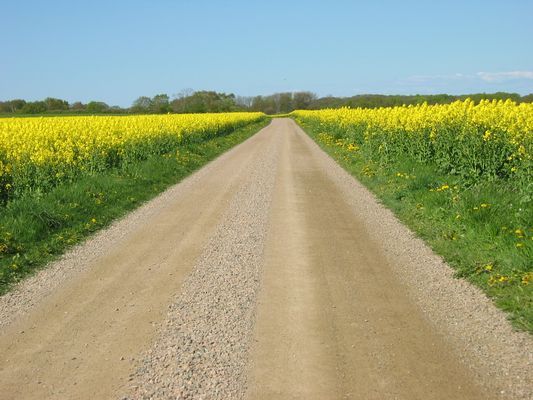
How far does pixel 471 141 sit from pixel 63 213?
9.58m

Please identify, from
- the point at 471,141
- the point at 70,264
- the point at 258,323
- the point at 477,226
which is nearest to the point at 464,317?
the point at 258,323

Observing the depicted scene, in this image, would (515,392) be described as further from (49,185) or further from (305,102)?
(305,102)

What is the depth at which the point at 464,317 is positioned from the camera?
6492 mm

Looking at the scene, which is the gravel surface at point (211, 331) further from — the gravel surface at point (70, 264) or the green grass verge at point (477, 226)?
the green grass verge at point (477, 226)

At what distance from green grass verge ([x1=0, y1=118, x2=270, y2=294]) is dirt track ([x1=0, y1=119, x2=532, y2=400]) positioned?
64 cm

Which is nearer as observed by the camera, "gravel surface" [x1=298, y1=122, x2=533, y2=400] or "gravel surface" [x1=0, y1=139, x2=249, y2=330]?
"gravel surface" [x1=298, y1=122, x2=533, y2=400]

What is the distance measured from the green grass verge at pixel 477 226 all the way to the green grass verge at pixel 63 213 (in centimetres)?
628

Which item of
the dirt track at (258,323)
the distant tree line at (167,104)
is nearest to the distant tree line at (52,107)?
the distant tree line at (167,104)

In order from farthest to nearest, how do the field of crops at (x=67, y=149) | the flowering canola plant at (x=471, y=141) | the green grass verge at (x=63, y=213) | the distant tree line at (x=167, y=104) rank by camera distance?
the distant tree line at (x=167, y=104)
the field of crops at (x=67, y=149)
the flowering canola plant at (x=471, y=141)
the green grass verge at (x=63, y=213)

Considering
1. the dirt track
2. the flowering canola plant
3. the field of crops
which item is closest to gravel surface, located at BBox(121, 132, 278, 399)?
the dirt track

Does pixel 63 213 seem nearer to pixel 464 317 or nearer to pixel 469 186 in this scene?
pixel 464 317

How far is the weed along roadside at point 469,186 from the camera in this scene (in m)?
7.87

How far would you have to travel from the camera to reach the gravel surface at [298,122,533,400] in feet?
16.8

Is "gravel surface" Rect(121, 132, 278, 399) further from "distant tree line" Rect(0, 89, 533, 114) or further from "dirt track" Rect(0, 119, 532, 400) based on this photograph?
"distant tree line" Rect(0, 89, 533, 114)
